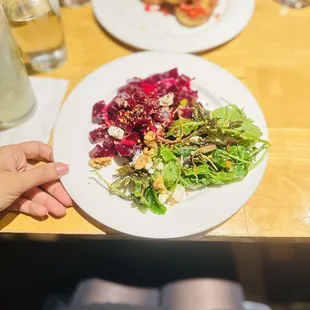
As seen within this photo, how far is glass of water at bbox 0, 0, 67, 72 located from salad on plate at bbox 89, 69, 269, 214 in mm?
252

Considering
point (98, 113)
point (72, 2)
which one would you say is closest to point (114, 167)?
point (98, 113)

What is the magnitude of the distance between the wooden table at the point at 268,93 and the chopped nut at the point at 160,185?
4.4 inches

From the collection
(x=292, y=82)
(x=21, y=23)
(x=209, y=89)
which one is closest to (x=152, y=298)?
(x=209, y=89)

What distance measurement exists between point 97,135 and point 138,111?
4.0 inches

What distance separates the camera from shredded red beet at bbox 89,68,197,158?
92 centimetres

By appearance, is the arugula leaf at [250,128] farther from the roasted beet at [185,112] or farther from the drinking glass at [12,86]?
the drinking glass at [12,86]

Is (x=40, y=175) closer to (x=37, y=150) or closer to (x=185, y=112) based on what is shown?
(x=37, y=150)

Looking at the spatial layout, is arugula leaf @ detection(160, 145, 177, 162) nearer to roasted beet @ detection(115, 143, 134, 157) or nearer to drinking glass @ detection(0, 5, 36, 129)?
roasted beet @ detection(115, 143, 134, 157)

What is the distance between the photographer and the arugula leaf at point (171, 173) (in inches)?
34.0

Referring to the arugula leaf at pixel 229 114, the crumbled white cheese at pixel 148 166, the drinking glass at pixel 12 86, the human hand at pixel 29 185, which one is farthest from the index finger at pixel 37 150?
the arugula leaf at pixel 229 114

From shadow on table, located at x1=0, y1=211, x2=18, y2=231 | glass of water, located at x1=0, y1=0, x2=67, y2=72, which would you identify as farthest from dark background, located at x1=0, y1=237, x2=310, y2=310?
glass of water, located at x1=0, y1=0, x2=67, y2=72

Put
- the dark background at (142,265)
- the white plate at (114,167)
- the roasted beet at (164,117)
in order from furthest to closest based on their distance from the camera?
the dark background at (142,265), the roasted beet at (164,117), the white plate at (114,167)

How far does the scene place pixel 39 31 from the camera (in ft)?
3.52

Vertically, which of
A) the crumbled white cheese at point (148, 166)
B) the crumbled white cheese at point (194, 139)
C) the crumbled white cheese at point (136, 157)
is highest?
the crumbled white cheese at point (136, 157)
